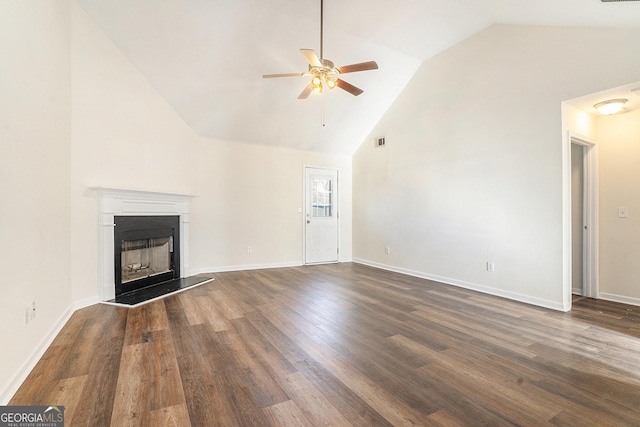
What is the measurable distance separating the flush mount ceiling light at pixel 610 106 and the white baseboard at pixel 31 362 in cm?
589

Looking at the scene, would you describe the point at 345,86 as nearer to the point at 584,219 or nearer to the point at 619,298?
the point at 584,219

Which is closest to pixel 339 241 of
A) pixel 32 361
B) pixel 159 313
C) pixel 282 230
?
pixel 282 230

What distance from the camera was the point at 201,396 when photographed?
173 centimetres

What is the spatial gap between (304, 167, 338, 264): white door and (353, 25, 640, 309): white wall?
148cm

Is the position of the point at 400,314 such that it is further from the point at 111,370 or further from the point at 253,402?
the point at 111,370

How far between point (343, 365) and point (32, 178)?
9.28 ft

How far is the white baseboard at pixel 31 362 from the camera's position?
1698 millimetres

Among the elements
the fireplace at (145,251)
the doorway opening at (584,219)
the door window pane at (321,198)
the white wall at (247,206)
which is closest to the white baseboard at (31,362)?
the fireplace at (145,251)

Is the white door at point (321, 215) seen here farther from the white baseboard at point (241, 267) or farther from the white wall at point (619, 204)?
the white wall at point (619, 204)

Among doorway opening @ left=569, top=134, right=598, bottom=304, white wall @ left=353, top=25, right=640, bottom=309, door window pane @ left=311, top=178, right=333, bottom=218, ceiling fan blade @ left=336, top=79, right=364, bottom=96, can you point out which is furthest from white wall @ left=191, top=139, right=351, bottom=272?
doorway opening @ left=569, top=134, right=598, bottom=304

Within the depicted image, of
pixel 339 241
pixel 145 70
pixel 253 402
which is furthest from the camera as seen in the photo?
pixel 339 241

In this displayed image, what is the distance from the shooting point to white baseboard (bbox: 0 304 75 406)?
1698 mm

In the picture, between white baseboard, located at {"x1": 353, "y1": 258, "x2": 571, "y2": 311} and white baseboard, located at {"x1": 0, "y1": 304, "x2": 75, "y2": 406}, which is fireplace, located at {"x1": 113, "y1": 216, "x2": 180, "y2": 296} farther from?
white baseboard, located at {"x1": 353, "y1": 258, "x2": 571, "y2": 311}

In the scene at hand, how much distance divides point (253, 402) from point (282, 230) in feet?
14.5
